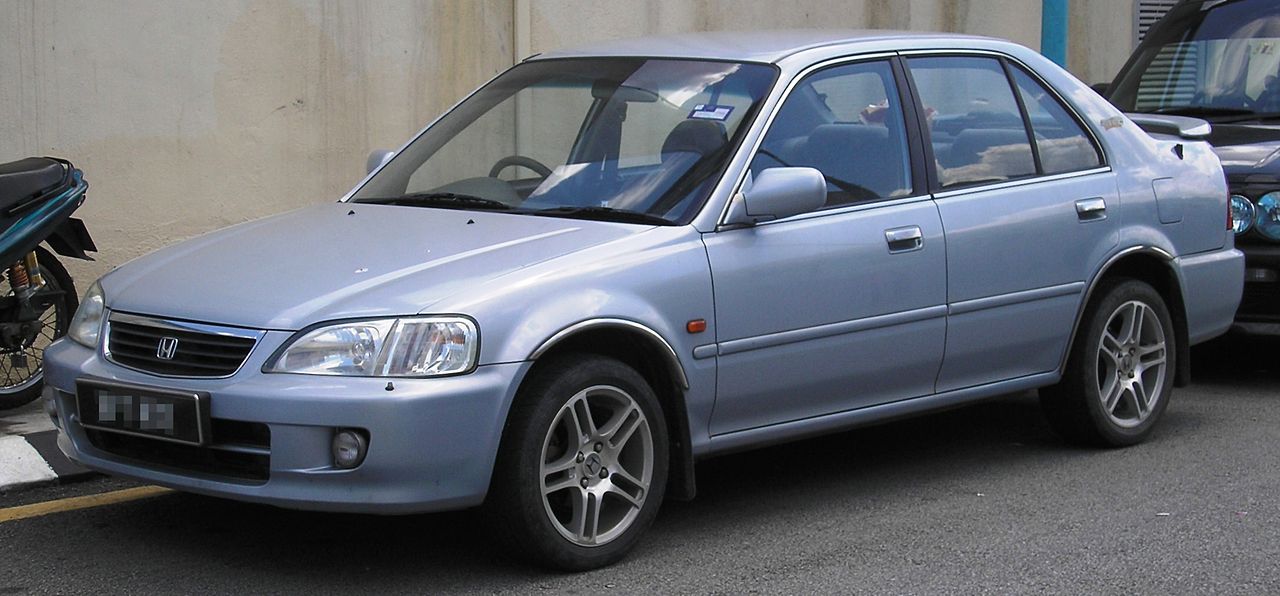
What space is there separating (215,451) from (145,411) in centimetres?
23

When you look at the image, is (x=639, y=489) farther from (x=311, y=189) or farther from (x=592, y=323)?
→ (x=311, y=189)

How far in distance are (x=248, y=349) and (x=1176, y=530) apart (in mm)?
2977

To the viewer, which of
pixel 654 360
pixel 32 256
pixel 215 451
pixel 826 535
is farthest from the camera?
pixel 32 256

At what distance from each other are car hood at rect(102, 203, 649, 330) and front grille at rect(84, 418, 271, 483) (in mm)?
291

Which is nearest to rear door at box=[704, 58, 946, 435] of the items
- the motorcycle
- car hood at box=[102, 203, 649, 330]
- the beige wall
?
car hood at box=[102, 203, 649, 330]

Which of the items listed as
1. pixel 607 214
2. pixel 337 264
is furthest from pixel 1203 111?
pixel 337 264

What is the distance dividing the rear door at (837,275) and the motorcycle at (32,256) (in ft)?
10.4

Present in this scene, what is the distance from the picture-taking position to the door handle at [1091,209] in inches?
249

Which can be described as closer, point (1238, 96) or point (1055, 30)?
point (1238, 96)

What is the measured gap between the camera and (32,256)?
7.23 m

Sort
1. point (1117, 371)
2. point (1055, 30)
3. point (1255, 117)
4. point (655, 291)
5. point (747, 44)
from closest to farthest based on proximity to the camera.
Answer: point (655, 291)
point (747, 44)
point (1117, 371)
point (1255, 117)
point (1055, 30)

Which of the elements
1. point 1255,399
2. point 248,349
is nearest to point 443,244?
point 248,349

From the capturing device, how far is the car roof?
231 inches

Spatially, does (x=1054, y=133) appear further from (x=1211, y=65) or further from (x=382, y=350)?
(x=1211, y=65)
